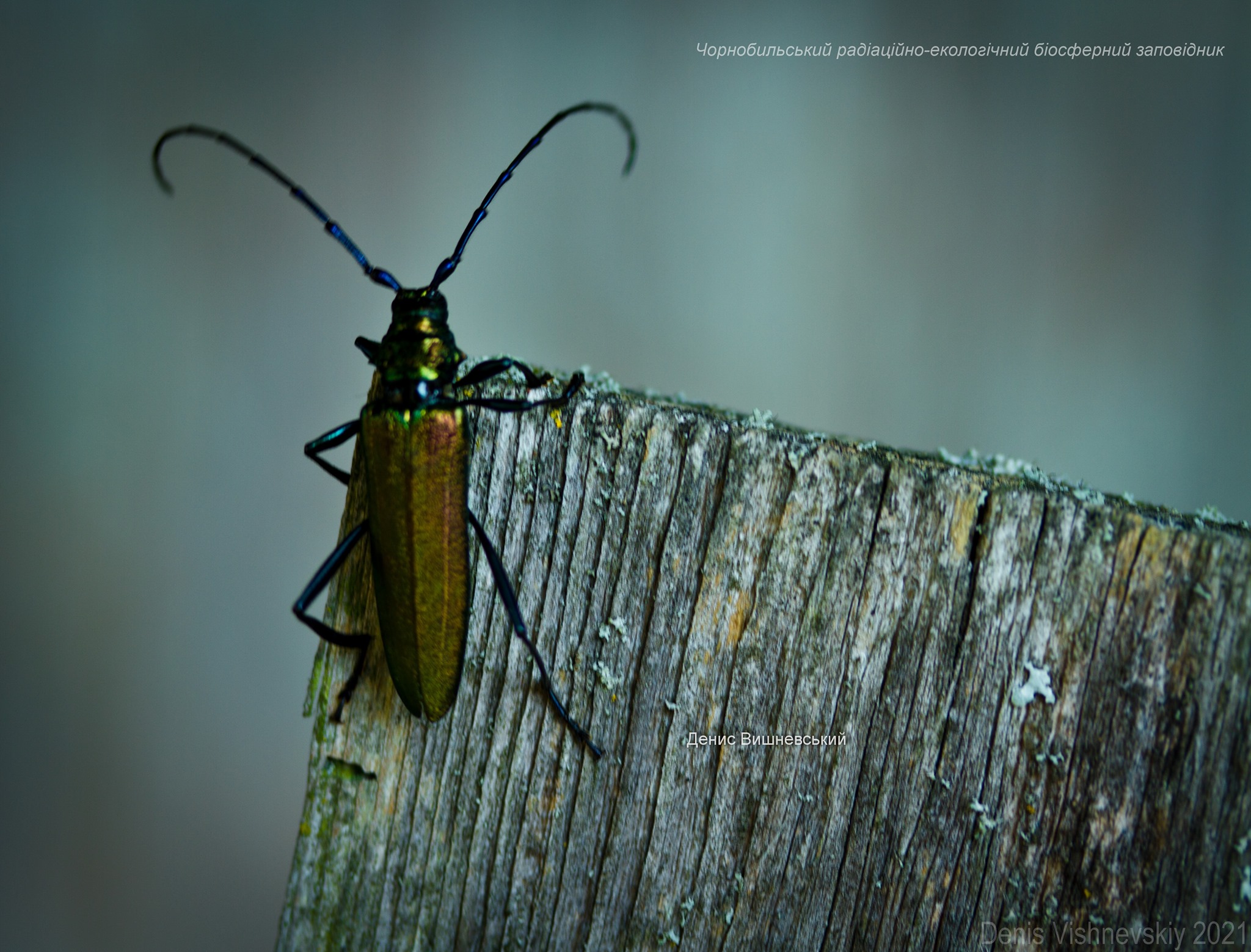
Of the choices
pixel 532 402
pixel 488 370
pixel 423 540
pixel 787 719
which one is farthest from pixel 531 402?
pixel 787 719

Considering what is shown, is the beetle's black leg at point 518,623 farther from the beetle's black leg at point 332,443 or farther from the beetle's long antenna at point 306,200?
the beetle's long antenna at point 306,200

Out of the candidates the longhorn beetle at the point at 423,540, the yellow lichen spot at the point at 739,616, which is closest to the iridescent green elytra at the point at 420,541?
the longhorn beetle at the point at 423,540

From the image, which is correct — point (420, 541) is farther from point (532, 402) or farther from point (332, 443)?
point (332, 443)

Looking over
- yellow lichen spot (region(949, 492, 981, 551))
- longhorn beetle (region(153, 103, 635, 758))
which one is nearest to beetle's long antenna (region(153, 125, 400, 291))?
longhorn beetle (region(153, 103, 635, 758))

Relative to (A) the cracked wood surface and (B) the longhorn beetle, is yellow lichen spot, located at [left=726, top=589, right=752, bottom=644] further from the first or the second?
(B) the longhorn beetle

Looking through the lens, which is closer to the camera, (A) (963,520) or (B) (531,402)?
(A) (963,520)

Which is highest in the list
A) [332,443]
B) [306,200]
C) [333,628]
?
[306,200]
